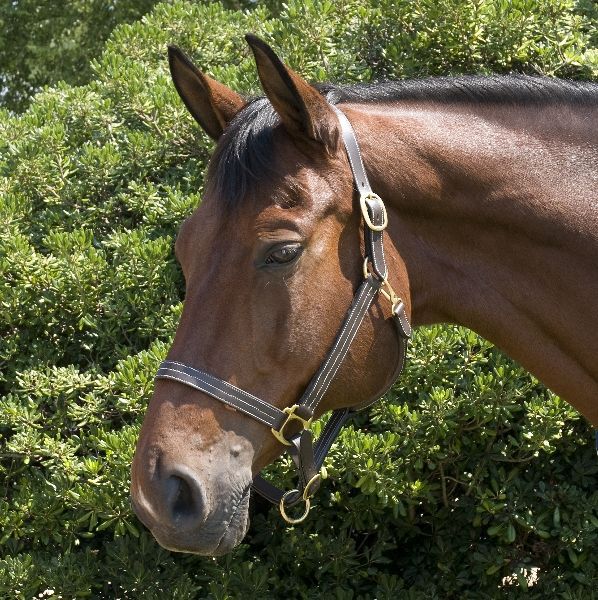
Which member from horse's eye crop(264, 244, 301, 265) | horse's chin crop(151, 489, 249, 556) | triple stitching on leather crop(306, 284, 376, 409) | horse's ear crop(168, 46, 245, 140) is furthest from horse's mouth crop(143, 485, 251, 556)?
horse's ear crop(168, 46, 245, 140)

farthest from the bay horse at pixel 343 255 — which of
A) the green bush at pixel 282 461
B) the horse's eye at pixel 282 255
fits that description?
the green bush at pixel 282 461

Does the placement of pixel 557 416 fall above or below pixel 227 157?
below

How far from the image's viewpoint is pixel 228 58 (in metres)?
4.73

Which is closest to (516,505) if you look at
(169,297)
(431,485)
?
(431,485)

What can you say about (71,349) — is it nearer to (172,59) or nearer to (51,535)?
(51,535)

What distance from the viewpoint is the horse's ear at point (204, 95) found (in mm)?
2568

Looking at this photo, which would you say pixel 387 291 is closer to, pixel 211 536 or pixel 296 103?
pixel 296 103

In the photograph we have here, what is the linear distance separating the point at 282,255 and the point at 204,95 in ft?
2.17

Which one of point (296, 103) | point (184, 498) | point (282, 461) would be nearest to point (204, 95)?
point (296, 103)

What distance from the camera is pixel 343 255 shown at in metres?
2.35

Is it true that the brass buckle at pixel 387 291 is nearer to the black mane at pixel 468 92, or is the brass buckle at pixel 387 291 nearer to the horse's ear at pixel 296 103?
the horse's ear at pixel 296 103

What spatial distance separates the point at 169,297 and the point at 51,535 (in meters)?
1.03

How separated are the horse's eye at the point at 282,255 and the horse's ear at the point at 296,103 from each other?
300 mm

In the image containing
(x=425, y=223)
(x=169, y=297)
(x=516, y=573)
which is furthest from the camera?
(x=169, y=297)
